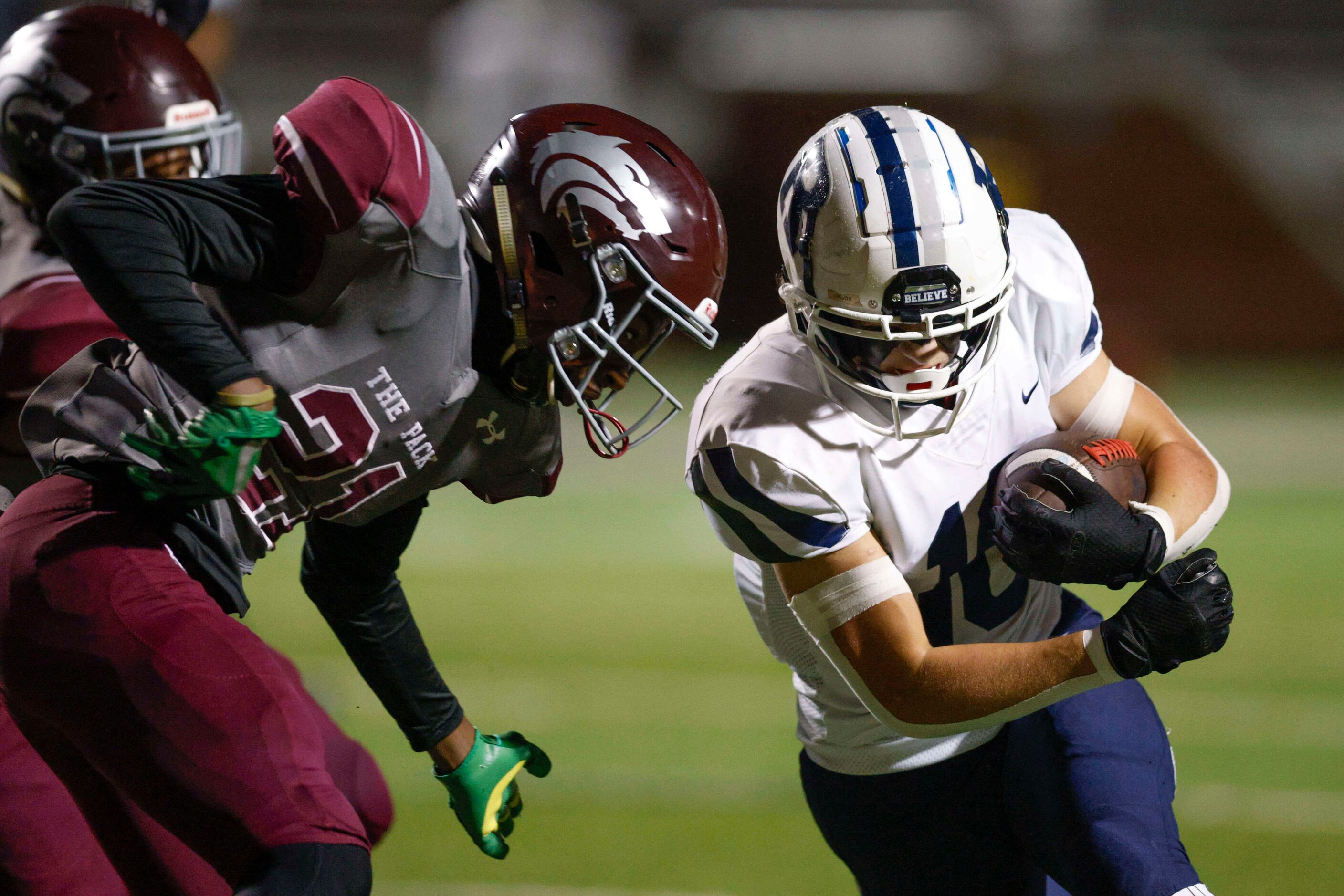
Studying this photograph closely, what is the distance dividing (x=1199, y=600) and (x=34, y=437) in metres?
1.59

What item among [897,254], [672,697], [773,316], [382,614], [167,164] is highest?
[897,254]

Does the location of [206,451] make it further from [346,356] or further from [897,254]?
[897,254]

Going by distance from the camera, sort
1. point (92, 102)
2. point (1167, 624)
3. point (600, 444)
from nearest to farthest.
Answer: point (1167, 624) < point (600, 444) < point (92, 102)

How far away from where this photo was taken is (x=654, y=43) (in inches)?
375

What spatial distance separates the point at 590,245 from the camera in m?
1.97

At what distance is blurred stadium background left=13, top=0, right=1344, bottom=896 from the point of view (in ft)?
12.4

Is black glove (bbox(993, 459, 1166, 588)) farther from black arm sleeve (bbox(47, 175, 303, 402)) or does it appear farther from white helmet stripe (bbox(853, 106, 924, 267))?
black arm sleeve (bbox(47, 175, 303, 402))

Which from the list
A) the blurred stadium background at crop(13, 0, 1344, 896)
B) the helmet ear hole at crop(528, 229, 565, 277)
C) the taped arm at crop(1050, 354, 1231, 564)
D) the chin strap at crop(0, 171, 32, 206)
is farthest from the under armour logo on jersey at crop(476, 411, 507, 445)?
the blurred stadium background at crop(13, 0, 1344, 896)

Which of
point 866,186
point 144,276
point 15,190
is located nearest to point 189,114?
point 15,190

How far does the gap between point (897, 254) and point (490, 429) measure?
67 centimetres

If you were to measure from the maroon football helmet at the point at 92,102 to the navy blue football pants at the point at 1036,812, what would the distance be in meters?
1.64

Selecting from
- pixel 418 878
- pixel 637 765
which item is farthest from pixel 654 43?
pixel 418 878

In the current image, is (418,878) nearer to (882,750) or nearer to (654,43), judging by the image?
(882,750)

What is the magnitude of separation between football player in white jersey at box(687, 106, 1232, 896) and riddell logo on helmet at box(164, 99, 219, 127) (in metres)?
1.25
